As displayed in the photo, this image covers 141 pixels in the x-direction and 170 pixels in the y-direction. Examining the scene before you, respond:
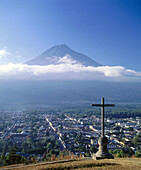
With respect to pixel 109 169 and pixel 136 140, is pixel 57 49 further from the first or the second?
pixel 109 169

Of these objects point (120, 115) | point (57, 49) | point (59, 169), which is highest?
point (57, 49)

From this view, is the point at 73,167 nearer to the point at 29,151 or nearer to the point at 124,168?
the point at 124,168

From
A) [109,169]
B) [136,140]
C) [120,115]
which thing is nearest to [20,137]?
[136,140]

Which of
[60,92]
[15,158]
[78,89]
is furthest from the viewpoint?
[78,89]

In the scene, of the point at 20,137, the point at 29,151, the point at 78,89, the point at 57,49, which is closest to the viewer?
the point at 29,151

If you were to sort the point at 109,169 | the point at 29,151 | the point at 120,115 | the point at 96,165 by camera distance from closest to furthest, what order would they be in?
the point at 109,169, the point at 96,165, the point at 29,151, the point at 120,115

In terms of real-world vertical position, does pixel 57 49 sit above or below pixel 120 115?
above

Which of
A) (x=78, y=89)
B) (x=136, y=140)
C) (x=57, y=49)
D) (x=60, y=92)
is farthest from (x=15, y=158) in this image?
(x=57, y=49)

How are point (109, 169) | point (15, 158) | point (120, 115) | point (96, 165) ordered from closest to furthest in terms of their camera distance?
point (109, 169) → point (96, 165) → point (15, 158) → point (120, 115)

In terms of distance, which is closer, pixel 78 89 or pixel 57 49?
pixel 78 89
